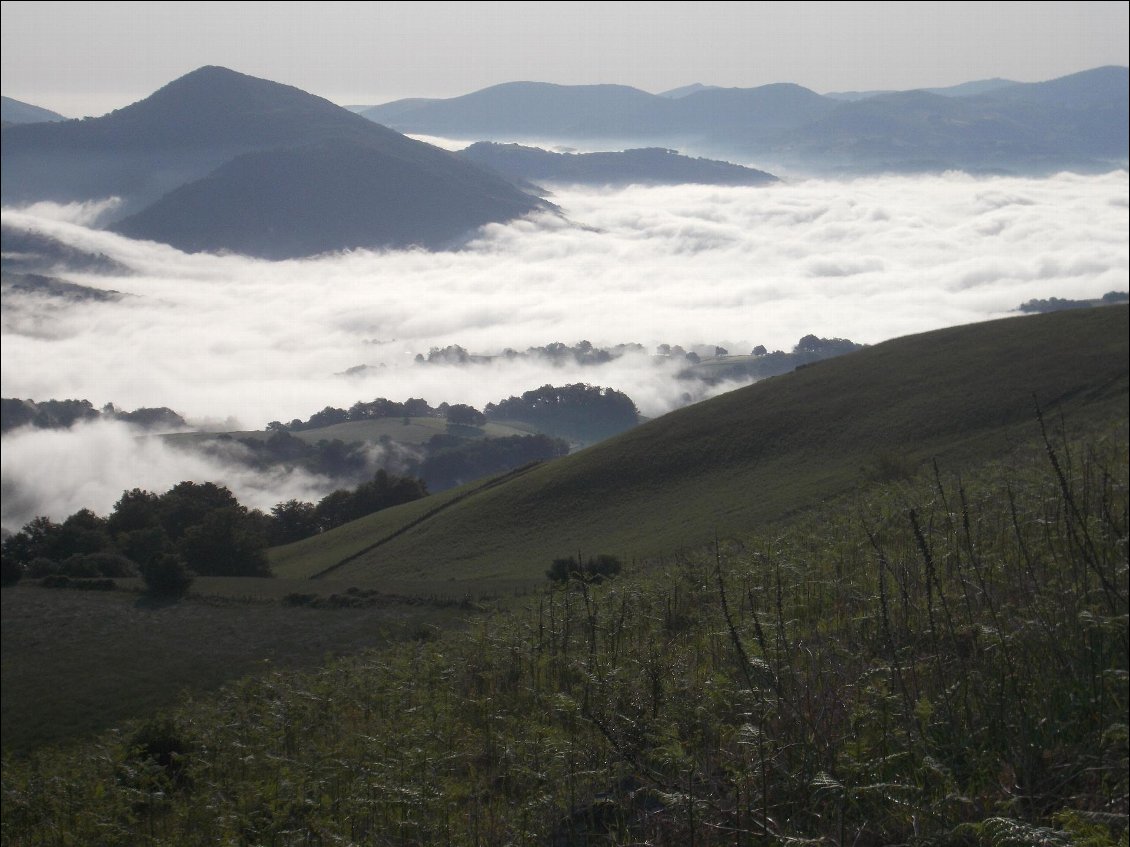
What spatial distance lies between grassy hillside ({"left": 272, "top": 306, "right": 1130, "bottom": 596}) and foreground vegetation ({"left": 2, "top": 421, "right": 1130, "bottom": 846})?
27947 millimetres

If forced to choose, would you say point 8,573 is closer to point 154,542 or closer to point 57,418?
point 154,542

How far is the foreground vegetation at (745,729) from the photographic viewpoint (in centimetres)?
431

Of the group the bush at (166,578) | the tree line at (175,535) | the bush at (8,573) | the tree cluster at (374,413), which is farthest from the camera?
the tree cluster at (374,413)

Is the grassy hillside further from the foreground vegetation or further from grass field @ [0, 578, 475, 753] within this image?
the foreground vegetation

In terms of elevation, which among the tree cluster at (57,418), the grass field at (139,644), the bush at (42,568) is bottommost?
the grass field at (139,644)

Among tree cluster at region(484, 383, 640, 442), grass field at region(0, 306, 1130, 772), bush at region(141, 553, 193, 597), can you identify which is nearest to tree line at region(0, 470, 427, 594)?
bush at region(141, 553, 193, 597)

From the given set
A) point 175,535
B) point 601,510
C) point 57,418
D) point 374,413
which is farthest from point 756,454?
point 57,418

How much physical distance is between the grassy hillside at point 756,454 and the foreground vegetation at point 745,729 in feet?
91.7

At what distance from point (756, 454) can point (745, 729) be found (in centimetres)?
4988

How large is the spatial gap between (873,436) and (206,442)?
136163 mm

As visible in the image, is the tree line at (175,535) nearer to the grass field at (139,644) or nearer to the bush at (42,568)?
the bush at (42,568)

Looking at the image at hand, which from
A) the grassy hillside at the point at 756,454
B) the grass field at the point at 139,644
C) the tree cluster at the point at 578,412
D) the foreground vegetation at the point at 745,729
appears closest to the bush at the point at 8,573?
the grass field at the point at 139,644

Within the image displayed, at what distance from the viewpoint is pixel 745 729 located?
4.54 meters

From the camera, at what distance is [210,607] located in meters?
34.9
